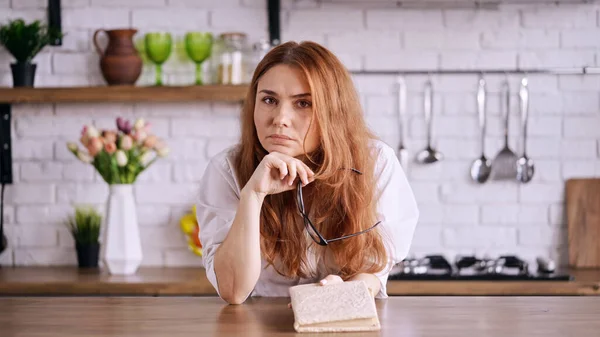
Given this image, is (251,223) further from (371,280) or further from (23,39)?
(23,39)

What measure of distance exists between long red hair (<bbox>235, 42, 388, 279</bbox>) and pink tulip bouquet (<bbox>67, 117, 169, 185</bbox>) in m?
1.05

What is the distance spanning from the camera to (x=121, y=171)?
3070mm

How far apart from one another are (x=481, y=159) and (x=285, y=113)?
61.5 inches

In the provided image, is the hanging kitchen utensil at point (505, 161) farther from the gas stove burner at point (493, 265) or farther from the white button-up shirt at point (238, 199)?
the white button-up shirt at point (238, 199)

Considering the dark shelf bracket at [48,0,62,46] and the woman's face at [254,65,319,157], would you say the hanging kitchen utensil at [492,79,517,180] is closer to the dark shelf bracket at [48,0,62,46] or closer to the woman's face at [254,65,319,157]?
the woman's face at [254,65,319,157]

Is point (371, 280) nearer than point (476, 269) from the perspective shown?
Yes

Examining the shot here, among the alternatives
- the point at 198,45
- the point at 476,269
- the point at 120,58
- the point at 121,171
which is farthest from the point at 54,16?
the point at 476,269

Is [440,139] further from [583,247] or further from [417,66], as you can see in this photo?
[583,247]

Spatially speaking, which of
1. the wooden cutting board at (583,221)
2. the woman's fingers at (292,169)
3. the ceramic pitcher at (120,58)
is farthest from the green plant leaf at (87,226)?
the wooden cutting board at (583,221)

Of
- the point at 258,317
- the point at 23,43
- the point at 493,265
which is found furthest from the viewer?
the point at 23,43

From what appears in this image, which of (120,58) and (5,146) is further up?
(120,58)

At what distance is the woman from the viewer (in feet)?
6.12

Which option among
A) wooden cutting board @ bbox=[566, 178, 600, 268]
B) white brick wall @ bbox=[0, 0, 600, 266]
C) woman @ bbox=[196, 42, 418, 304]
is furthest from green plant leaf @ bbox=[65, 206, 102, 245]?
wooden cutting board @ bbox=[566, 178, 600, 268]

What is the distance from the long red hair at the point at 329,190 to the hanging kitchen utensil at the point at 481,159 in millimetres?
1299
